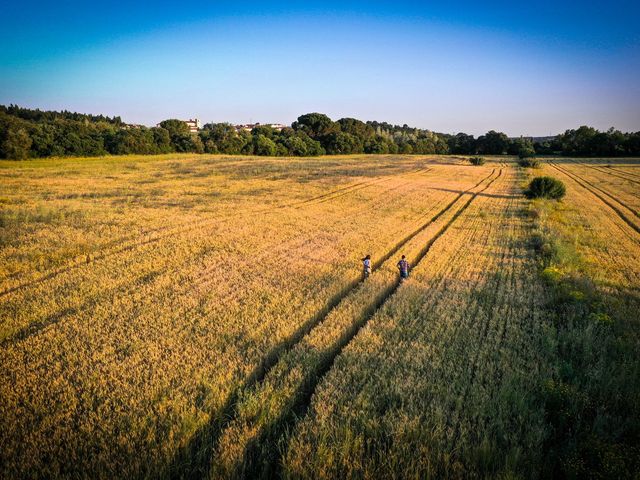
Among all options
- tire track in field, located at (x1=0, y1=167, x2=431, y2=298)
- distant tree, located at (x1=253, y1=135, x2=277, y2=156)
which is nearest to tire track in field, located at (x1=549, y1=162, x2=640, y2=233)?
tire track in field, located at (x1=0, y1=167, x2=431, y2=298)

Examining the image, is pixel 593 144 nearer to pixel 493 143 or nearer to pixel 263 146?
pixel 493 143

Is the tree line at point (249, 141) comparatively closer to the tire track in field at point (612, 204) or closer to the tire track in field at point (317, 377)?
the tire track in field at point (612, 204)

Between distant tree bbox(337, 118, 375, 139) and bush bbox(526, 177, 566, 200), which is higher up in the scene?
distant tree bbox(337, 118, 375, 139)

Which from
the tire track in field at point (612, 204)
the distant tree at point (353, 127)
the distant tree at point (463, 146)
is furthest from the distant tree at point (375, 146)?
the tire track in field at point (612, 204)

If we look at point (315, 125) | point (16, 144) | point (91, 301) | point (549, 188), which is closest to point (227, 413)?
point (91, 301)

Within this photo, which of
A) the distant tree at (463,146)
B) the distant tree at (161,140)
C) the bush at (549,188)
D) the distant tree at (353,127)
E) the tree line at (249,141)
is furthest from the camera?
the distant tree at (353,127)

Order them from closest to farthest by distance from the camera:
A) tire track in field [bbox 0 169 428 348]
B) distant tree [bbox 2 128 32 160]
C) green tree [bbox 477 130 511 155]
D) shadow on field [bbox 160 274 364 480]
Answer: shadow on field [bbox 160 274 364 480] → tire track in field [bbox 0 169 428 348] → distant tree [bbox 2 128 32 160] → green tree [bbox 477 130 511 155]

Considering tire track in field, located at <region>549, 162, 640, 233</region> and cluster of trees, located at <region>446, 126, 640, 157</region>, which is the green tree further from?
tire track in field, located at <region>549, 162, 640, 233</region>
